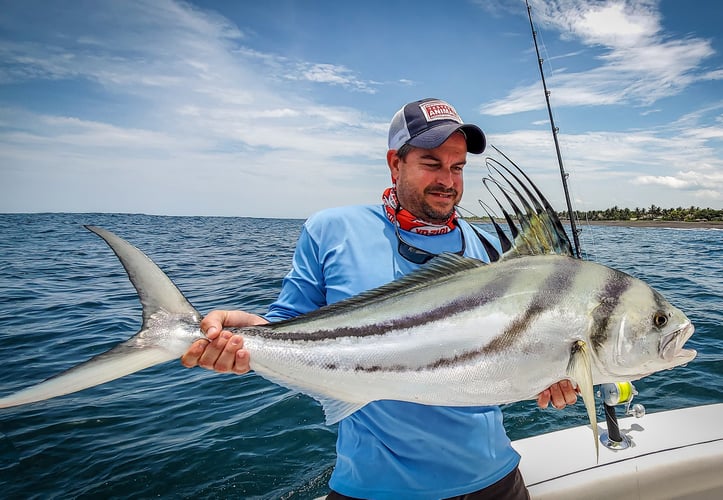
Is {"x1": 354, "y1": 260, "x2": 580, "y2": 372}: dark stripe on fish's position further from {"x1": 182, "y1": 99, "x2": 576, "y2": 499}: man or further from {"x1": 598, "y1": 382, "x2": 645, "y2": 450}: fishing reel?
{"x1": 598, "y1": 382, "x2": 645, "y2": 450}: fishing reel

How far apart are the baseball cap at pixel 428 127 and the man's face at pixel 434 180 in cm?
7

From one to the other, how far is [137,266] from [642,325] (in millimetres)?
1999

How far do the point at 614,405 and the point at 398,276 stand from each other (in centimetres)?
211

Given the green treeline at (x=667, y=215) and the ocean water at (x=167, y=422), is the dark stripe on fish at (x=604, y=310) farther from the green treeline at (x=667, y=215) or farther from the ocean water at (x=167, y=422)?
the green treeline at (x=667, y=215)

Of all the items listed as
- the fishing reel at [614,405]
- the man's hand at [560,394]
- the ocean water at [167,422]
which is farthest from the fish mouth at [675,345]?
the ocean water at [167,422]

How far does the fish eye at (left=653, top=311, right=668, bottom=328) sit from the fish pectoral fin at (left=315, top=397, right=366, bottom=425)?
1194 millimetres

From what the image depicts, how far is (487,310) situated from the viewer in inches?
67.8

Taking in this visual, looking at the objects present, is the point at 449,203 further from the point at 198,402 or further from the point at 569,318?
the point at 198,402

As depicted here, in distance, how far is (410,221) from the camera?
2.46 m

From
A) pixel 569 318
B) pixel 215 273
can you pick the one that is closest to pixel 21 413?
pixel 569 318

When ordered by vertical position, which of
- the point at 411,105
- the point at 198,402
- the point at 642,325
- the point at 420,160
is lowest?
the point at 198,402

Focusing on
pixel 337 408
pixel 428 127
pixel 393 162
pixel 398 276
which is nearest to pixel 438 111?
pixel 428 127

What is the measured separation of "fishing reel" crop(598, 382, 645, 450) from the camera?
312 cm

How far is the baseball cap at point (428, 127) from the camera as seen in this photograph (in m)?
2.34
